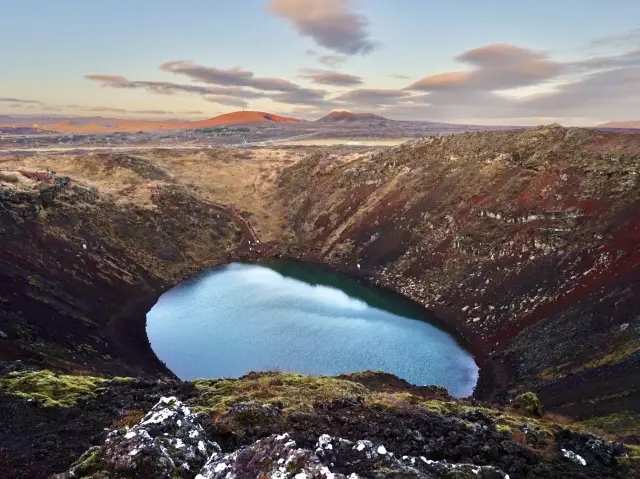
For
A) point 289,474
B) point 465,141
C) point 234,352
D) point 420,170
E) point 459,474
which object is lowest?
point 234,352

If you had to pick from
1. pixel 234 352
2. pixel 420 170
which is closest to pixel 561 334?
pixel 234 352

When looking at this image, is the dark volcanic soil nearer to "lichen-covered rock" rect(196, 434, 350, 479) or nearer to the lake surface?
the lake surface

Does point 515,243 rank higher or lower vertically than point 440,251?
higher

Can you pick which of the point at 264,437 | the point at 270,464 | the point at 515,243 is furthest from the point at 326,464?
the point at 515,243

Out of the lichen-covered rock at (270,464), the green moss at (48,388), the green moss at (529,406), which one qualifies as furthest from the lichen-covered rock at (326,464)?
the green moss at (529,406)

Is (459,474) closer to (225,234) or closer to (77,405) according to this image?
(77,405)

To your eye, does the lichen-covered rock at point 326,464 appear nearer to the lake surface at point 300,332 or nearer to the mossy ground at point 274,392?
the mossy ground at point 274,392

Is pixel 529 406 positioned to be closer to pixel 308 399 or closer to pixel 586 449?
pixel 586 449
